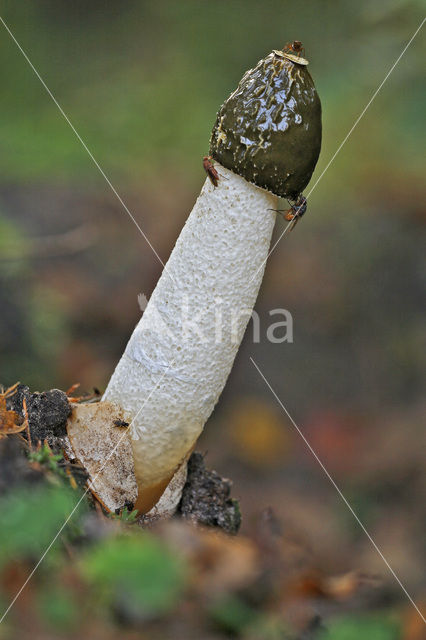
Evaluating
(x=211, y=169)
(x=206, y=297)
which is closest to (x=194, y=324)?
(x=206, y=297)

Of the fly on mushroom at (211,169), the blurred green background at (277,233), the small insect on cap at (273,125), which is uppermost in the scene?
the small insect on cap at (273,125)

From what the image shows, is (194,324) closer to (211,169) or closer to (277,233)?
(211,169)

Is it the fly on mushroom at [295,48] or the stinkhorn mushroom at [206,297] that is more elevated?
the fly on mushroom at [295,48]

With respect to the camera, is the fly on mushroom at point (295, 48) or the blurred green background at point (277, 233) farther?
the blurred green background at point (277, 233)

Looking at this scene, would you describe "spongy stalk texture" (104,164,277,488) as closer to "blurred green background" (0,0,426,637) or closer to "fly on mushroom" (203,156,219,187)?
"fly on mushroom" (203,156,219,187)

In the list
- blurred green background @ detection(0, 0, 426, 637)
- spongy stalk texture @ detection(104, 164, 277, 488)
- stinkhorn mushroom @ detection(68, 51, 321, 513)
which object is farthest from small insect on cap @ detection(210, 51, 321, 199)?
blurred green background @ detection(0, 0, 426, 637)

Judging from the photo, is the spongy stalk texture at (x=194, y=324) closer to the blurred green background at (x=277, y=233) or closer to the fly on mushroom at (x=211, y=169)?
the fly on mushroom at (x=211, y=169)

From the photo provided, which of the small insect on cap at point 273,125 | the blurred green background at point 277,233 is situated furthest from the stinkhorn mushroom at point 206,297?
the blurred green background at point 277,233

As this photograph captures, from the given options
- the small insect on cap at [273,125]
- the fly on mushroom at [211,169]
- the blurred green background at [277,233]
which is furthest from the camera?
the blurred green background at [277,233]

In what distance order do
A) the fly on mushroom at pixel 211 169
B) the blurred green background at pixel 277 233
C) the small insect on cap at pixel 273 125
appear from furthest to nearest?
the blurred green background at pixel 277 233
the fly on mushroom at pixel 211 169
the small insect on cap at pixel 273 125
